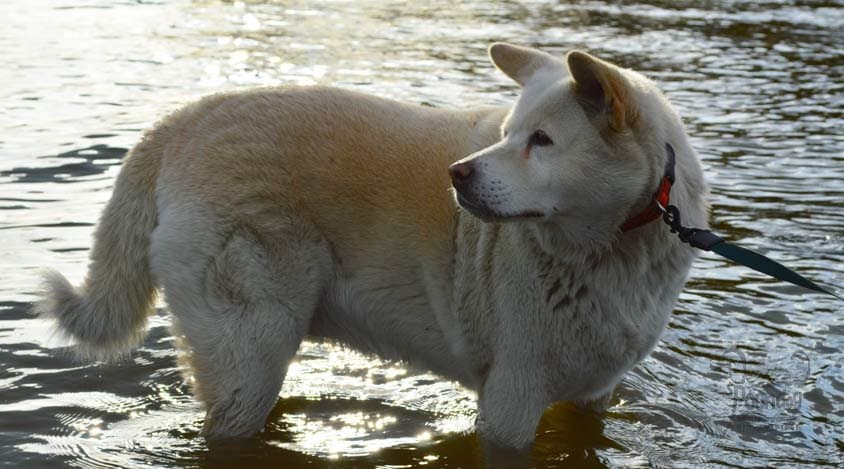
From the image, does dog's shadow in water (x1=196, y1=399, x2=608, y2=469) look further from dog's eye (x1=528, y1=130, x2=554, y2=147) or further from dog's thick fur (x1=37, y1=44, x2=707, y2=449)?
dog's eye (x1=528, y1=130, x2=554, y2=147)

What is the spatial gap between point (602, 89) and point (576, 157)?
256mm

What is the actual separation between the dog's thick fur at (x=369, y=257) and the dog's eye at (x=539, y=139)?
2.1 inches

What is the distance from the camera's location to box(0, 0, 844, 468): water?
17.4 ft

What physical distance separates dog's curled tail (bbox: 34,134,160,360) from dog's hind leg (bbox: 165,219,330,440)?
222mm

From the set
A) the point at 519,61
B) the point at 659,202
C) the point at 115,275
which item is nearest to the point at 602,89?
the point at 659,202

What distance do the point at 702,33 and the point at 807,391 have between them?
10095 millimetres

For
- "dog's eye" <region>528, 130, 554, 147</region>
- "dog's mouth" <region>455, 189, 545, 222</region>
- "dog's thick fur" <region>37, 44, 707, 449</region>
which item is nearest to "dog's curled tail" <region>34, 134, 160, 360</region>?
"dog's thick fur" <region>37, 44, 707, 449</region>

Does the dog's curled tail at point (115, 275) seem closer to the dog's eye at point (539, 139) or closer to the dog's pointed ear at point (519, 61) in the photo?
the dog's pointed ear at point (519, 61)

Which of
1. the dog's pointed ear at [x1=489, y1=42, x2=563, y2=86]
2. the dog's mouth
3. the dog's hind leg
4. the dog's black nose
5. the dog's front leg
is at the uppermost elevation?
the dog's pointed ear at [x1=489, y1=42, x2=563, y2=86]

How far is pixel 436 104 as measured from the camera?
36.0 ft

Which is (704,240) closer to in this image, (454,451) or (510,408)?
(510,408)

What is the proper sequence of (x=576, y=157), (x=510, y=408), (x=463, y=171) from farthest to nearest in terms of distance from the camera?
(x=510, y=408) < (x=576, y=157) < (x=463, y=171)

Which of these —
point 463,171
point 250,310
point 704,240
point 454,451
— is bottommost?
point 454,451

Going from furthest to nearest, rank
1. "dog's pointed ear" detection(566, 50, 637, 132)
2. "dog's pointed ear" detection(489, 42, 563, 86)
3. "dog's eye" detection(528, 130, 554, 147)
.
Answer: "dog's pointed ear" detection(489, 42, 563, 86), "dog's eye" detection(528, 130, 554, 147), "dog's pointed ear" detection(566, 50, 637, 132)
